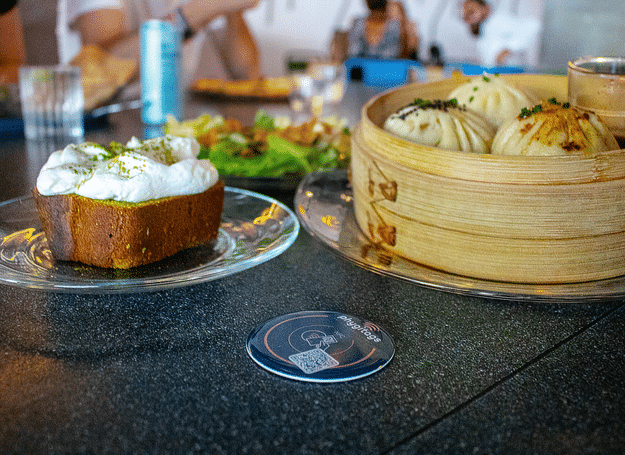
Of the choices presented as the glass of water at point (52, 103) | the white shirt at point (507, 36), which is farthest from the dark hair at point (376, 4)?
the glass of water at point (52, 103)

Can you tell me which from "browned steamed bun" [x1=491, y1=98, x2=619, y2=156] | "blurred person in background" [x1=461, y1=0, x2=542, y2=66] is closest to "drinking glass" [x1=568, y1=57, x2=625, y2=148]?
"browned steamed bun" [x1=491, y1=98, x2=619, y2=156]

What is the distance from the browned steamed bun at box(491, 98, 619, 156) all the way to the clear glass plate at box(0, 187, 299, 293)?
305mm

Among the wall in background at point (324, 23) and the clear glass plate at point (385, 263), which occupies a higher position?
the wall in background at point (324, 23)

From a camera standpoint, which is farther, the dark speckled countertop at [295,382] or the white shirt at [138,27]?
the white shirt at [138,27]

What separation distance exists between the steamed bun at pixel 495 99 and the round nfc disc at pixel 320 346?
1.57ft

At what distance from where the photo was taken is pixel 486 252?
0.70 meters

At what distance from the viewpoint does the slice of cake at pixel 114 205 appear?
72cm

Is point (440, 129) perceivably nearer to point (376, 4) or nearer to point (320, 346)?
point (320, 346)

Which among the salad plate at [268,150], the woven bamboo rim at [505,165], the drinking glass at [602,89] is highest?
the drinking glass at [602,89]

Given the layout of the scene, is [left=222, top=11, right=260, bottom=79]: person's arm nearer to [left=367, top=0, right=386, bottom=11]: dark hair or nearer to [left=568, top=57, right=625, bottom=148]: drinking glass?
[left=367, top=0, right=386, bottom=11]: dark hair

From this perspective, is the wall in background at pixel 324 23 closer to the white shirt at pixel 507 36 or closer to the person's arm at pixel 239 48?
the white shirt at pixel 507 36

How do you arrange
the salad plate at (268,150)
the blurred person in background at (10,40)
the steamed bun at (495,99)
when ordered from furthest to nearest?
the blurred person in background at (10,40) → the salad plate at (268,150) → the steamed bun at (495,99)

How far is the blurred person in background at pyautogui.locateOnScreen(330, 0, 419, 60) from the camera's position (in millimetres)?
3725

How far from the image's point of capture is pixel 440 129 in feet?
2.77
